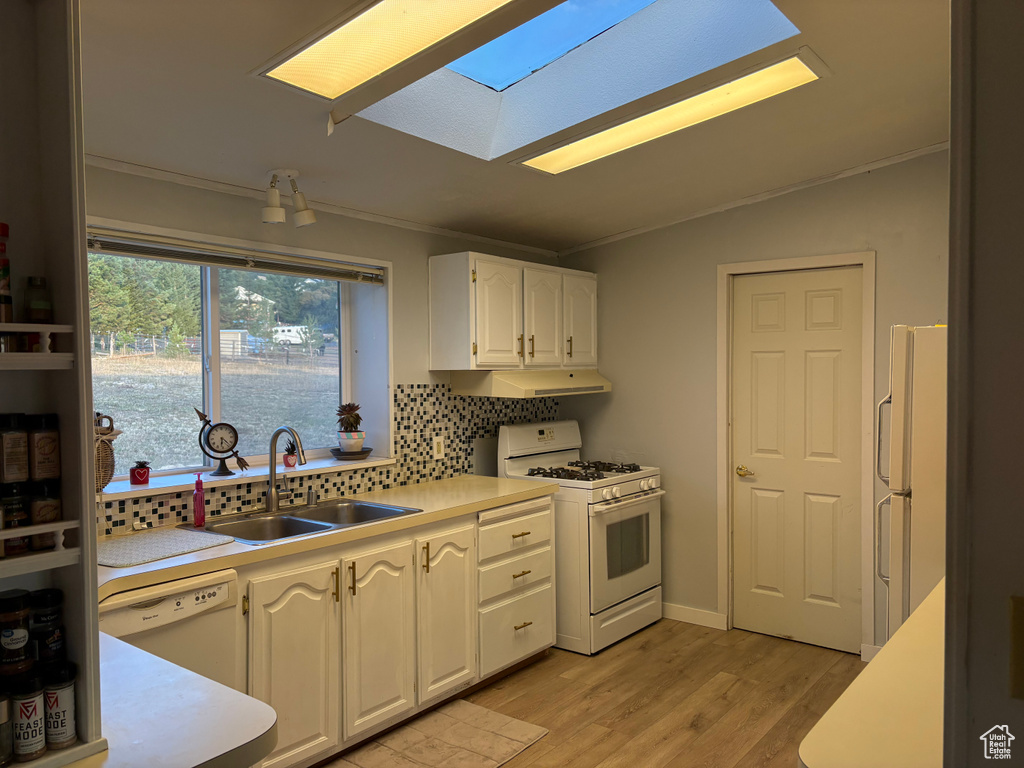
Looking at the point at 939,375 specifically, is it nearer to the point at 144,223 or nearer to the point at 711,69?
the point at 711,69

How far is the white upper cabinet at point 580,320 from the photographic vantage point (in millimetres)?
4398

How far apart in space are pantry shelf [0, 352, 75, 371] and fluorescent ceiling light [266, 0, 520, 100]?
122cm

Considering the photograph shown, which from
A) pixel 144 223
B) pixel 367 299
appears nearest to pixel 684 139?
pixel 367 299

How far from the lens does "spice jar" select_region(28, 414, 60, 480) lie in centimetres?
116

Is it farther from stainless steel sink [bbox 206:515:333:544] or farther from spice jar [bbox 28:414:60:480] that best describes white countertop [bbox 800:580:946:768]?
stainless steel sink [bbox 206:515:333:544]

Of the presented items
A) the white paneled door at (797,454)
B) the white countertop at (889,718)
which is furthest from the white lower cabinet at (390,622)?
the white countertop at (889,718)

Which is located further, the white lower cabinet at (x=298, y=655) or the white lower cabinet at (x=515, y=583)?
the white lower cabinet at (x=515, y=583)

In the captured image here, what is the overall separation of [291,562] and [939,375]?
2419mm

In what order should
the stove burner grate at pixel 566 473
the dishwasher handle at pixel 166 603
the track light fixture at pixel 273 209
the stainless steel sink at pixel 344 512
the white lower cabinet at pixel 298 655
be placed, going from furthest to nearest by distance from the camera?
the stove burner grate at pixel 566 473, the stainless steel sink at pixel 344 512, the track light fixture at pixel 273 209, the white lower cabinet at pixel 298 655, the dishwasher handle at pixel 166 603

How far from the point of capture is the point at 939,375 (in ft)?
8.71

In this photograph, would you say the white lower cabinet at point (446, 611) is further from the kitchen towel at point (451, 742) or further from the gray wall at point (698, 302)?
the gray wall at point (698, 302)

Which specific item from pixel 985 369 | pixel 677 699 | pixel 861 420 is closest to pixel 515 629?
pixel 677 699

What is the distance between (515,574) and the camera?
355 centimetres

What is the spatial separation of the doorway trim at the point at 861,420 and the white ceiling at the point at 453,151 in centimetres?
42
